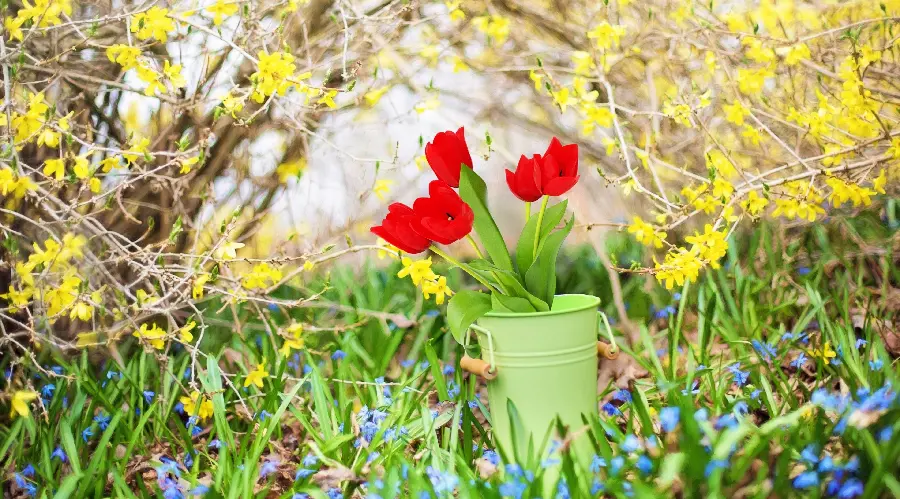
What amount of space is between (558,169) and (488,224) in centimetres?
18

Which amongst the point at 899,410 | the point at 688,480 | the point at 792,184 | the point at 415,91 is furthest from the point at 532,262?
the point at 415,91

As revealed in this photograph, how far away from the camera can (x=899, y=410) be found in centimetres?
135

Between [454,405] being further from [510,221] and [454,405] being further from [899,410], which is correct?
[510,221]

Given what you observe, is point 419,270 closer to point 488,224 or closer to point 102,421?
point 488,224

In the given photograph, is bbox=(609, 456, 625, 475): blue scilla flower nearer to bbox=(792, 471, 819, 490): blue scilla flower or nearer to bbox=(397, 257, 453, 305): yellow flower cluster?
bbox=(792, 471, 819, 490): blue scilla flower

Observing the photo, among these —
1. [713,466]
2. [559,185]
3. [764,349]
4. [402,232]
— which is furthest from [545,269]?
[764,349]

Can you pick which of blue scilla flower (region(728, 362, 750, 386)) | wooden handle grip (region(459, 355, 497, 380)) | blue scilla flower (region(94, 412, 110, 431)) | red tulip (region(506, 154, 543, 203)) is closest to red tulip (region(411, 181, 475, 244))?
red tulip (region(506, 154, 543, 203))

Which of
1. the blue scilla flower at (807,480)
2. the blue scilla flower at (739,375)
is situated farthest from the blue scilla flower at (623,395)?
the blue scilla flower at (807,480)

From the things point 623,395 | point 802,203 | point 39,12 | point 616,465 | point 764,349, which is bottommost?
point 623,395

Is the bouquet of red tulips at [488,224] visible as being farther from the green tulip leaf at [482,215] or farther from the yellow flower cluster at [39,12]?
the yellow flower cluster at [39,12]

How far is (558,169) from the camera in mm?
1659

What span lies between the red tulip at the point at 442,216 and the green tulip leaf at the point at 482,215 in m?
0.03

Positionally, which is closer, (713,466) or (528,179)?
(713,466)

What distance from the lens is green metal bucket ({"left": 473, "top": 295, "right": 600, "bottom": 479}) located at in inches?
63.0
